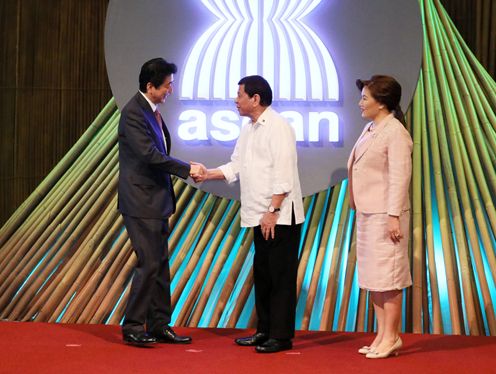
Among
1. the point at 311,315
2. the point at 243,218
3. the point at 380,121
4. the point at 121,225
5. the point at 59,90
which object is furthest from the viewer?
the point at 59,90

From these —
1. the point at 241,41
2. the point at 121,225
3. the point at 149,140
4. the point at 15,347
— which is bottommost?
the point at 15,347

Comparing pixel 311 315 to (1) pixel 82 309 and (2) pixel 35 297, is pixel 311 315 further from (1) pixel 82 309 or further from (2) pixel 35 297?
(2) pixel 35 297

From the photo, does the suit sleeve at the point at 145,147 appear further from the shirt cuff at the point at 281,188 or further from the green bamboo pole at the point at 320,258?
the green bamboo pole at the point at 320,258

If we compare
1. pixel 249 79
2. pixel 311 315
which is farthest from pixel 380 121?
pixel 311 315

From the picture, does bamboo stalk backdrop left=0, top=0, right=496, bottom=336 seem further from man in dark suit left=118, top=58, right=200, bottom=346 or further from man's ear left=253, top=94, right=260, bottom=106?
man's ear left=253, top=94, right=260, bottom=106

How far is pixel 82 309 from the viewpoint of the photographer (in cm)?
463

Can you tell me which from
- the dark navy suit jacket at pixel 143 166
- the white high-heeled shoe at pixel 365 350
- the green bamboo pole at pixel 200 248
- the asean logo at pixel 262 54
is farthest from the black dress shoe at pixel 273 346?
the asean logo at pixel 262 54

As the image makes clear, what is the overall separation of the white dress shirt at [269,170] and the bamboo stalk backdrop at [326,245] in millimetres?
882

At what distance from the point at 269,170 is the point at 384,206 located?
0.55 m

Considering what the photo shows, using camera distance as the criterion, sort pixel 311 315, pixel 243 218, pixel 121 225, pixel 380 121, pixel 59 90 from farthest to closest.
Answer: pixel 59 90
pixel 121 225
pixel 311 315
pixel 243 218
pixel 380 121

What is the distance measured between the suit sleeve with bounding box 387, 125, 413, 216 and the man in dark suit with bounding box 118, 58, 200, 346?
940mm

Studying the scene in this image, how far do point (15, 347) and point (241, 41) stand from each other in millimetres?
2203

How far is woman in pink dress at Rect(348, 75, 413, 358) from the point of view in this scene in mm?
3510

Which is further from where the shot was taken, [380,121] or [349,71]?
[349,71]
